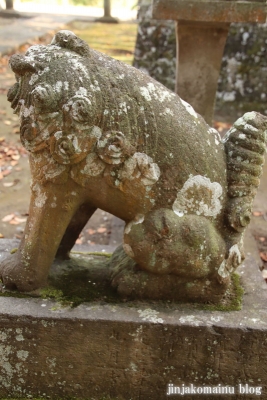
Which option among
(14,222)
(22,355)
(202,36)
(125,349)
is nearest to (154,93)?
(125,349)

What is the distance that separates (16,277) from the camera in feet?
7.27

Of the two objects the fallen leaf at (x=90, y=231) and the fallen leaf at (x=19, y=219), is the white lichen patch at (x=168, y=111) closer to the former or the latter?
the fallen leaf at (x=90, y=231)

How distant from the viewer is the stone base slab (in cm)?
213

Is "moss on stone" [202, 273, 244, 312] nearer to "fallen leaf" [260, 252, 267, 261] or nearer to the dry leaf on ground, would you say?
"fallen leaf" [260, 252, 267, 261]

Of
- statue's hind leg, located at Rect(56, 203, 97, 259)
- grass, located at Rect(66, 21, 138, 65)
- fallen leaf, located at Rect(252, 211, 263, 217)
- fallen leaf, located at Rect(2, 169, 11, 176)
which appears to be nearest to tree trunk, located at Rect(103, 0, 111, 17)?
grass, located at Rect(66, 21, 138, 65)

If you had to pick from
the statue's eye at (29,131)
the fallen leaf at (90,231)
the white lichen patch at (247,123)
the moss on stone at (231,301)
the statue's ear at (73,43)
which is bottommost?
the fallen leaf at (90,231)

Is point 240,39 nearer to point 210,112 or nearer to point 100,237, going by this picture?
point 210,112

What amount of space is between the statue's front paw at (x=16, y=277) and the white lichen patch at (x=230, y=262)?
2.86ft

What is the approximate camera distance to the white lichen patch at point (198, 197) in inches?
83.4

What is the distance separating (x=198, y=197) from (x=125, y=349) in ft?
2.49

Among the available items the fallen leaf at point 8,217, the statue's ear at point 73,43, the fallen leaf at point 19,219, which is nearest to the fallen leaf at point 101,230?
the fallen leaf at point 19,219

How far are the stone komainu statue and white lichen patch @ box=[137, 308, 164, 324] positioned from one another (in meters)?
0.10

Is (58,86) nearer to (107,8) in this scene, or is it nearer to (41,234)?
(41,234)

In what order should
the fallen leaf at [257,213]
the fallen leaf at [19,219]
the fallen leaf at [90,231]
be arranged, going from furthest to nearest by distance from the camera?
the fallen leaf at [257,213] < the fallen leaf at [19,219] < the fallen leaf at [90,231]
